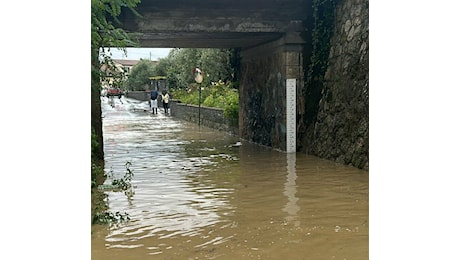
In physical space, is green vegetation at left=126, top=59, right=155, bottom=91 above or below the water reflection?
above

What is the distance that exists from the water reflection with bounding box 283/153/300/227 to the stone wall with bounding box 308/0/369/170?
41.6 inches

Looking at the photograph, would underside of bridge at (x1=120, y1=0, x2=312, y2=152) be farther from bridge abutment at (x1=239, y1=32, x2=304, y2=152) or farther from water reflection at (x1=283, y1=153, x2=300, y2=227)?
water reflection at (x1=283, y1=153, x2=300, y2=227)

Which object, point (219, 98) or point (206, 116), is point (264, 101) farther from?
point (206, 116)

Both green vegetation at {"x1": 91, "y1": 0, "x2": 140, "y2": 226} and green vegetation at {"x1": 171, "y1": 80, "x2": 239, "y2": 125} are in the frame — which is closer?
green vegetation at {"x1": 91, "y1": 0, "x2": 140, "y2": 226}

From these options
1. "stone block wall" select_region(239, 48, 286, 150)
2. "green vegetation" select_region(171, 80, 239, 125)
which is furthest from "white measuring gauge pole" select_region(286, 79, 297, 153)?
"green vegetation" select_region(171, 80, 239, 125)

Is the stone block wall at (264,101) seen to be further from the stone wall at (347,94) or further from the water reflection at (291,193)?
→ the water reflection at (291,193)

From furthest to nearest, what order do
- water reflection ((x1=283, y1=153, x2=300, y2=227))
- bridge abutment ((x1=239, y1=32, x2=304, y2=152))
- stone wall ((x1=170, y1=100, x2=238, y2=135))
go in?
stone wall ((x1=170, y1=100, x2=238, y2=135)) < bridge abutment ((x1=239, y1=32, x2=304, y2=152)) < water reflection ((x1=283, y1=153, x2=300, y2=227))

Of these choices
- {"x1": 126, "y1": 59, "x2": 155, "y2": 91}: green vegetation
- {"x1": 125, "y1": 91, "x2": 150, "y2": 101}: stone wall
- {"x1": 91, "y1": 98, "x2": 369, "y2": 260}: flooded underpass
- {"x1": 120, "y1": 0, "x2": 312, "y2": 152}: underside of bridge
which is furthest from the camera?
{"x1": 126, "y1": 59, "x2": 155, "y2": 91}: green vegetation

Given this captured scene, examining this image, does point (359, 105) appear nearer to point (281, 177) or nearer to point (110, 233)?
point (281, 177)

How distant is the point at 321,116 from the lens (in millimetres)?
13844

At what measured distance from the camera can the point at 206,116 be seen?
87.6ft

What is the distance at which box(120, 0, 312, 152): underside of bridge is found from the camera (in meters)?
13.8

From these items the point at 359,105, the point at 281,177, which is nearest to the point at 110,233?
the point at 281,177

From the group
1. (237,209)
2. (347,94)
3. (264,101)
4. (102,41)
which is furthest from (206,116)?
(237,209)
